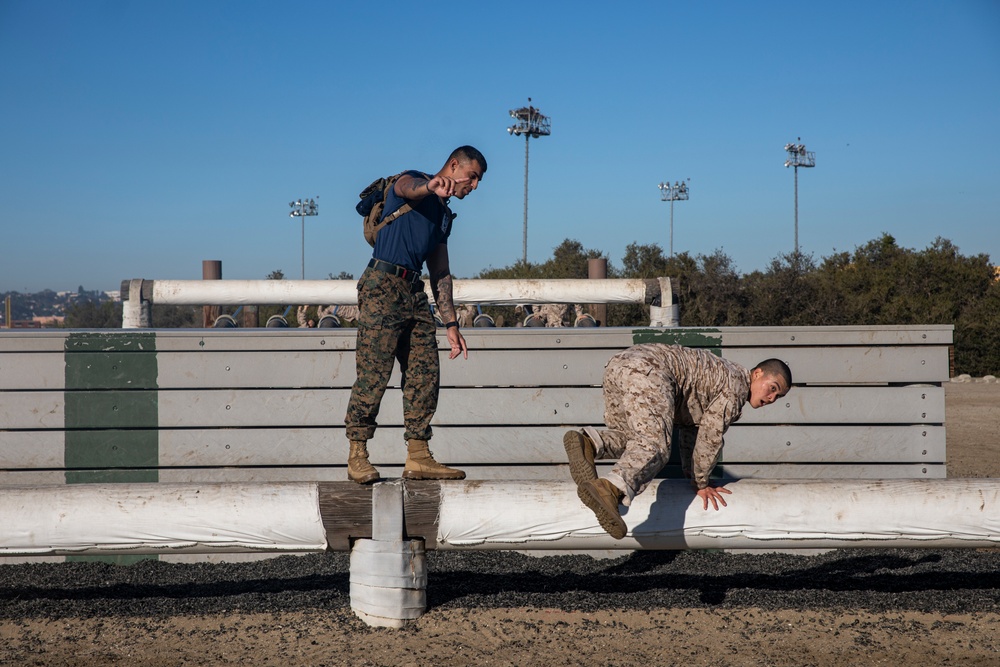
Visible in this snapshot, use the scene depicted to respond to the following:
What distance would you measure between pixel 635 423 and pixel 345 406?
2.57 m

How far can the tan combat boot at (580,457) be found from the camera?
4641 mm

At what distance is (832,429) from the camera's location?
6.76m

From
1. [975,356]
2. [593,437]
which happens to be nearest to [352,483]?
[593,437]

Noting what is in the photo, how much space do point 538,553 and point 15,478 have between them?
3731mm

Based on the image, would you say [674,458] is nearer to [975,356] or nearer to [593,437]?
[593,437]

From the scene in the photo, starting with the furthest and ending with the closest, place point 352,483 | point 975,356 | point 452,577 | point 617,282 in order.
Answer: point 975,356 → point 617,282 → point 452,577 → point 352,483

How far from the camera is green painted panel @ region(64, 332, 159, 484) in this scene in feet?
21.9

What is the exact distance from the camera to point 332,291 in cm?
855

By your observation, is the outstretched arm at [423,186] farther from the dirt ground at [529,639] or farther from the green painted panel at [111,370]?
the green painted panel at [111,370]

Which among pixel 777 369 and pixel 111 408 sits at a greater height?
pixel 777 369

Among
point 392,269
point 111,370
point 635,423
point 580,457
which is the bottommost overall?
point 580,457

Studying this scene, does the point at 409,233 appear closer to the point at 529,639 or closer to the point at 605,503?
the point at 605,503

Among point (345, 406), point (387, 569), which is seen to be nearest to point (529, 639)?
point (387, 569)

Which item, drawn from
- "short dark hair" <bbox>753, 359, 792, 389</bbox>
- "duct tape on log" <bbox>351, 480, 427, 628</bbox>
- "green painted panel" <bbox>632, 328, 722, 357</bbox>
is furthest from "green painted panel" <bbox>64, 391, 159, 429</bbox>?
"short dark hair" <bbox>753, 359, 792, 389</bbox>
